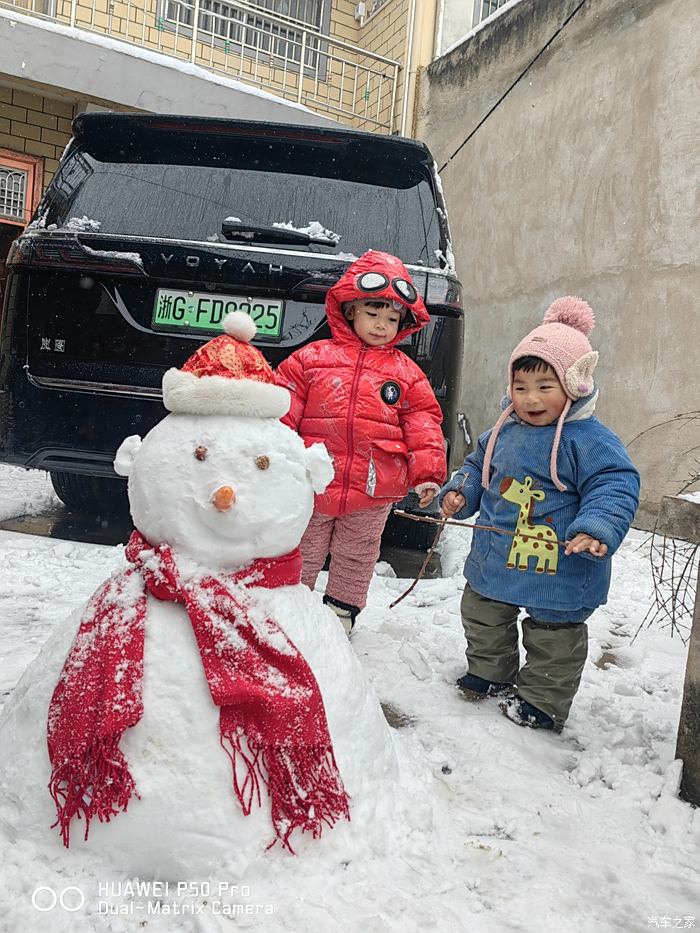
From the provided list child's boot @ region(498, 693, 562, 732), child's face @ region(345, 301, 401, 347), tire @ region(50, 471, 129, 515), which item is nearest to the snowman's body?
child's boot @ region(498, 693, 562, 732)

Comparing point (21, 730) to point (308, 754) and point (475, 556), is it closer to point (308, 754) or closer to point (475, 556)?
point (308, 754)

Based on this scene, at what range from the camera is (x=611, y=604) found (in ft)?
12.4

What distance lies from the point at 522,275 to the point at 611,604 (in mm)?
5321

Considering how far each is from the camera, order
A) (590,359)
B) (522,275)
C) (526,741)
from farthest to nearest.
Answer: (522,275)
(590,359)
(526,741)

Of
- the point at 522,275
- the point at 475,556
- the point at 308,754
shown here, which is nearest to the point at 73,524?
A: the point at 475,556

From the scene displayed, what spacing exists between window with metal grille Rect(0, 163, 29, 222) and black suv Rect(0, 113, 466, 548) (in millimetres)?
8373

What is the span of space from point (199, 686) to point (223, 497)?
37cm

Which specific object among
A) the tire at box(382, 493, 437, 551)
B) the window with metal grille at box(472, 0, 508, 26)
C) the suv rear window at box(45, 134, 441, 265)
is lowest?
the tire at box(382, 493, 437, 551)

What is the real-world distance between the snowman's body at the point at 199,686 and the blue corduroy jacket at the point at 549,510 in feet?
2.57

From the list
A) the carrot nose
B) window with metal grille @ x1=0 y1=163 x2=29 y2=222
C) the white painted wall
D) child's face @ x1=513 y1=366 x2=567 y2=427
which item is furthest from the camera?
window with metal grille @ x1=0 y1=163 x2=29 y2=222

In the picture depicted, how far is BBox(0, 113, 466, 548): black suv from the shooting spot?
320cm

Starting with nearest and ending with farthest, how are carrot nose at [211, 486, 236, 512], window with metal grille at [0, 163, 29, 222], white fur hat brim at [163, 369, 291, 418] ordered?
carrot nose at [211, 486, 236, 512]
white fur hat brim at [163, 369, 291, 418]
window with metal grille at [0, 163, 29, 222]

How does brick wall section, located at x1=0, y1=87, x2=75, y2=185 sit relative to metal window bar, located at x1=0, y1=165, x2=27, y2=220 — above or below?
above

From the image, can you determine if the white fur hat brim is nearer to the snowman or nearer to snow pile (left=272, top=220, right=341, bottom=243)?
the snowman
